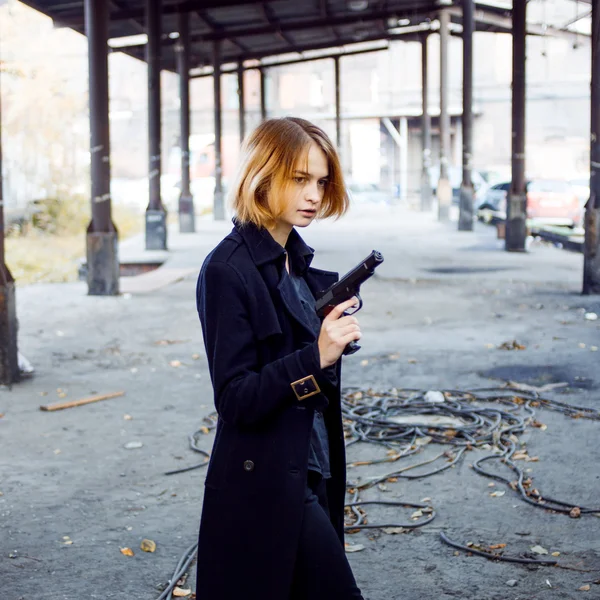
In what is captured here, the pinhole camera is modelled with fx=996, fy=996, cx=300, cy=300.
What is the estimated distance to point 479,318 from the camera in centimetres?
1131

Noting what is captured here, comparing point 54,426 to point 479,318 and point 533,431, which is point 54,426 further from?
point 479,318

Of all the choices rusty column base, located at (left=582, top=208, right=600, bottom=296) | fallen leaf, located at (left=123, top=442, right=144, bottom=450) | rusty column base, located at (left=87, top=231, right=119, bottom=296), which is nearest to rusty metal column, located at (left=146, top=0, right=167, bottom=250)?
rusty column base, located at (left=87, top=231, right=119, bottom=296)

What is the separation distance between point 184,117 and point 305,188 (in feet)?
71.6

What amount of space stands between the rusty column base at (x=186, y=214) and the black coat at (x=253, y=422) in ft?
75.4

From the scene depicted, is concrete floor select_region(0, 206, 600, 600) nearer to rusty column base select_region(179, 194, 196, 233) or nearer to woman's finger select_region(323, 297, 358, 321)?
woman's finger select_region(323, 297, 358, 321)

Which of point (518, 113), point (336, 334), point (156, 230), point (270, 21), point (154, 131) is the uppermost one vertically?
point (270, 21)

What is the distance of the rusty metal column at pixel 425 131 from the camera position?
31.8 m

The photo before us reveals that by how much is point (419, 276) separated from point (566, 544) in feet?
36.2

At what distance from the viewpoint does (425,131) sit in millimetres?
33812

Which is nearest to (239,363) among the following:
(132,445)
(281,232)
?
(281,232)

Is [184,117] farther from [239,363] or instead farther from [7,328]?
[239,363]

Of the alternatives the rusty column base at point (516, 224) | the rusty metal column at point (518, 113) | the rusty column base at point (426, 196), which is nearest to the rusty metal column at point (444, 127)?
the rusty column base at point (426, 196)

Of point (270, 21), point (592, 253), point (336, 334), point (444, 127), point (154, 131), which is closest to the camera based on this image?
point (336, 334)

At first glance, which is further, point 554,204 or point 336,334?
point 554,204
